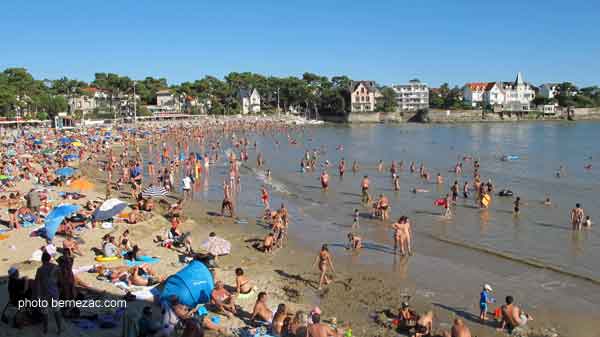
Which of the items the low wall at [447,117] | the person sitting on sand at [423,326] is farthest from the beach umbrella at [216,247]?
the low wall at [447,117]

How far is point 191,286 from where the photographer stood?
758 cm

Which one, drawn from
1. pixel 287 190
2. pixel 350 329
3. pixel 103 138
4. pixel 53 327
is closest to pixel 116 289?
pixel 53 327

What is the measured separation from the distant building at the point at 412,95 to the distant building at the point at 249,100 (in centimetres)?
3760

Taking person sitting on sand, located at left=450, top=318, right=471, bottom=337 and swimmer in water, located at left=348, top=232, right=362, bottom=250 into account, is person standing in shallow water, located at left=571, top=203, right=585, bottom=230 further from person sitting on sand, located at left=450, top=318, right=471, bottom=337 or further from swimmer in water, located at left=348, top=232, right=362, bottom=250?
person sitting on sand, located at left=450, top=318, right=471, bottom=337

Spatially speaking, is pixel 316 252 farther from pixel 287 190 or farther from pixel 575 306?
pixel 287 190

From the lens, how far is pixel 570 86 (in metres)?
122

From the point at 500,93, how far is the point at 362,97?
3915cm

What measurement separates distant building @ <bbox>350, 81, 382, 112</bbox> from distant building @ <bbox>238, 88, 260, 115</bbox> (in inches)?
848

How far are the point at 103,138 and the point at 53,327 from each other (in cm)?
4399

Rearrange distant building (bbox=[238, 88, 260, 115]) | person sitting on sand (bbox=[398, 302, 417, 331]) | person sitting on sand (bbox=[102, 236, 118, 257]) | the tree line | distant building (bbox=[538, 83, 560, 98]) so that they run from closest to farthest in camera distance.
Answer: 1. person sitting on sand (bbox=[398, 302, 417, 331])
2. person sitting on sand (bbox=[102, 236, 118, 257])
3. the tree line
4. distant building (bbox=[238, 88, 260, 115])
5. distant building (bbox=[538, 83, 560, 98])

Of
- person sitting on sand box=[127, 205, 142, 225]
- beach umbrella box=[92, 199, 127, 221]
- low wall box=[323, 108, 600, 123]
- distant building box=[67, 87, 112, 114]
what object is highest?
A: distant building box=[67, 87, 112, 114]

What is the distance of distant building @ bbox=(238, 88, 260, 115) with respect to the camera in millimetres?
108613

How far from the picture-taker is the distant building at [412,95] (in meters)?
127

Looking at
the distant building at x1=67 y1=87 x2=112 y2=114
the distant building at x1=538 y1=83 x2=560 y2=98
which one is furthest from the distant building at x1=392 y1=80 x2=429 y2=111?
the distant building at x1=67 y1=87 x2=112 y2=114
